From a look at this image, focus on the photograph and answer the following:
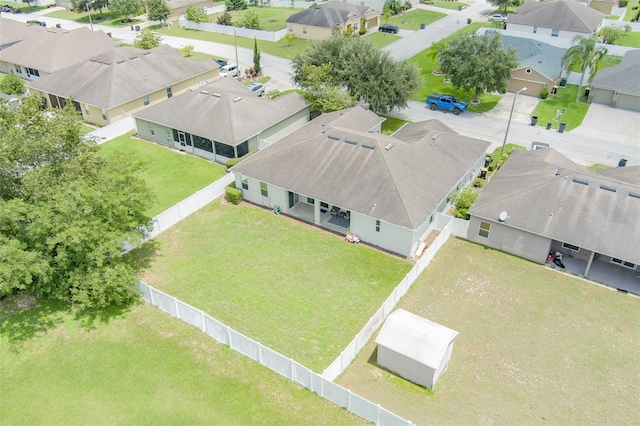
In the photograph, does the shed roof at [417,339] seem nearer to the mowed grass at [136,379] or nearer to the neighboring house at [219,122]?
the mowed grass at [136,379]

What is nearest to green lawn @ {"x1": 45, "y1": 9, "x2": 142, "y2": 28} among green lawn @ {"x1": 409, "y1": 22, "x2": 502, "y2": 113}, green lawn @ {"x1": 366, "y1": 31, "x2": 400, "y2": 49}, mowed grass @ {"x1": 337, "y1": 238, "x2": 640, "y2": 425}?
green lawn @ {"x1": 366, "y1": 31, "x2": 400, "y2": 49}

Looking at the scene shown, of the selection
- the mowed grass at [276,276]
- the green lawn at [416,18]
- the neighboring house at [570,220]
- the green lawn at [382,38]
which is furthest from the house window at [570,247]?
the green lawn at [416,18]

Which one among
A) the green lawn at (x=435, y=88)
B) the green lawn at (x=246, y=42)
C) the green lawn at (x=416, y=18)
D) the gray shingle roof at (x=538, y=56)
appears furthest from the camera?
the green lawn at (x=416, y=18)

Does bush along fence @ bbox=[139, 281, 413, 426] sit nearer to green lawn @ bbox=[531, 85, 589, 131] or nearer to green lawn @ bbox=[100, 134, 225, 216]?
green lawn @ bbox=[100, 134, 225, 216]

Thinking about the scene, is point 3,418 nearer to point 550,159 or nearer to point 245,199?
point 245,199

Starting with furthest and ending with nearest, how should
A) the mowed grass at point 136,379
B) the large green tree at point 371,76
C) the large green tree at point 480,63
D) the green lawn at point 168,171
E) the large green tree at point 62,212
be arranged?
the large green tree at point 480,63 < the large green tree at point 371,76 < the green lawn at point 168,171 < the large green tree at point 62,212 < the mowed grass at point 136,379

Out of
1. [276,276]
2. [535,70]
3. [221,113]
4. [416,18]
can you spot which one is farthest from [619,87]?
[416,18]

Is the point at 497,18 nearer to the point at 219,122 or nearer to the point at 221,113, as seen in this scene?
the point at 221,113
